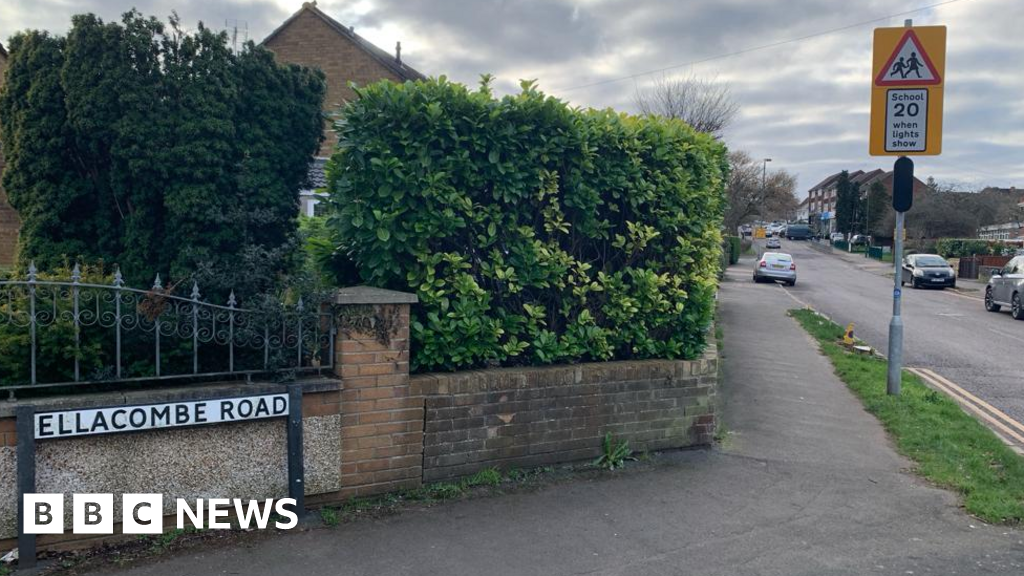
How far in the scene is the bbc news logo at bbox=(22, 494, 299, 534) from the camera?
13.5 ft

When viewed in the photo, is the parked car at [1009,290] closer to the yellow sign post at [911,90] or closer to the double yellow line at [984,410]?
the double yellow line at [984,410]

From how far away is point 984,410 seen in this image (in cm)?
994

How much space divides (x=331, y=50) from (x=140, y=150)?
17.7 metres

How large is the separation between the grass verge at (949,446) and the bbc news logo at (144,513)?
4.89 m

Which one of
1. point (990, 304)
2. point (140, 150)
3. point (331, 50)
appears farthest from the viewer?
point (990, 304)

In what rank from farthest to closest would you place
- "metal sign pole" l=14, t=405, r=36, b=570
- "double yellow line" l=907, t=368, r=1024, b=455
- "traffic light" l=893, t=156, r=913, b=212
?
"traffic light" l=893, t=156, r=913, b=212
"double yellow line" l=907, t=368, r=1024, b=455
"metal sign pole" l=14, t=405, r=36, b=570

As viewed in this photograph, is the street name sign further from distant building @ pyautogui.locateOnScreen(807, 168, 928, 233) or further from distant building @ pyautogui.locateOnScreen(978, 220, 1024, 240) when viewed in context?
distant building @ pyautogui.locateOnScreen(807, 168, 928, 233)

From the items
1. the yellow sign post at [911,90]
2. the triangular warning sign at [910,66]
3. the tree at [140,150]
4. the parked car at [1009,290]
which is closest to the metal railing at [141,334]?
the tree at [140,150]

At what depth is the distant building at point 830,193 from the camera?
101750mm

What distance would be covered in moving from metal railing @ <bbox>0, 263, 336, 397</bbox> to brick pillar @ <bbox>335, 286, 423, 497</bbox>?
164 mm

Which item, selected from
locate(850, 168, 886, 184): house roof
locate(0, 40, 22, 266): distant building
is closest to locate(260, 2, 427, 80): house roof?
locate(0, 40, 22, 266): distant building

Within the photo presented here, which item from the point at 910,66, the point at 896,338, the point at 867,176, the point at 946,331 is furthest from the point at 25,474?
the point at 867,176

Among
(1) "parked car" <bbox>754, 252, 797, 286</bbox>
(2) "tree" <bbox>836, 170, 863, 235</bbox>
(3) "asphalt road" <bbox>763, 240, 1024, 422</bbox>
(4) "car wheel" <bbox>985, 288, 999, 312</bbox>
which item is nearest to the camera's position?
(3) "asphalt road" <bbox>763, 240, 1024, 422</bbox>

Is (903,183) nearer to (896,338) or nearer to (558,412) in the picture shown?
(896,338)
